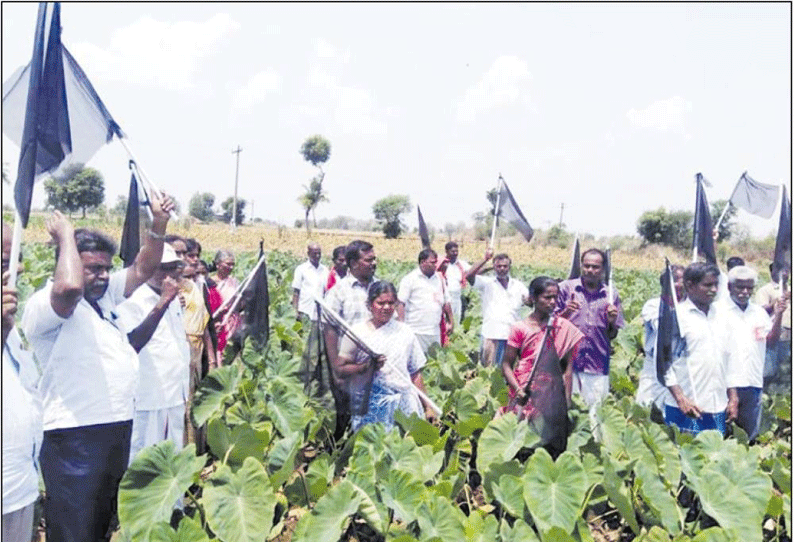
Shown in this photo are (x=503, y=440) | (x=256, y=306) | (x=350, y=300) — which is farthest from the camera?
(x=256, y=306)

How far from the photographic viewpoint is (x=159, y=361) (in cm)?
409

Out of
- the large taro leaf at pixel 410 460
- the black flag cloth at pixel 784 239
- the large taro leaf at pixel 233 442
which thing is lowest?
the large taro leaf at pixel 410 460

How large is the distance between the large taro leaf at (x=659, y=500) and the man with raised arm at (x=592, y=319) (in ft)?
4.11

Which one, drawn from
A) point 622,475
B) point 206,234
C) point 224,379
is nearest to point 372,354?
point 224,379

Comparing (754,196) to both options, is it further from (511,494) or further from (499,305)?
(511,494)

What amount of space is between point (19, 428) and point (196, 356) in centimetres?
288

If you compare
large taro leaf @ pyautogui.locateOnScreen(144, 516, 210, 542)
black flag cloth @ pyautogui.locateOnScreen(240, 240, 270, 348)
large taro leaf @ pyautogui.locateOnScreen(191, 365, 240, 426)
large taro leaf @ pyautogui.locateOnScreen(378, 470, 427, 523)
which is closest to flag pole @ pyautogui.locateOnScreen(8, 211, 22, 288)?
large taro leaf @ pyautogui.locateOnScreen(144, 516, 210, 542)

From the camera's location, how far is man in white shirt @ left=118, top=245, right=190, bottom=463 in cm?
407

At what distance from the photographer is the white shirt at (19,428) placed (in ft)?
8.68

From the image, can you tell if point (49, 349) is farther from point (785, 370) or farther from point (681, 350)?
point (785, 370)

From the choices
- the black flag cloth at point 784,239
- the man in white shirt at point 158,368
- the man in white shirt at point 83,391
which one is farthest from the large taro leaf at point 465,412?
the black flag cloth at point 784,239

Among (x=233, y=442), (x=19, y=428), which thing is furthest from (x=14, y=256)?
(x=233, y=442)

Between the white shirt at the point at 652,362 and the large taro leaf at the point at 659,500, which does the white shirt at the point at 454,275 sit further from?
the large taro leaf at the point at 659,500

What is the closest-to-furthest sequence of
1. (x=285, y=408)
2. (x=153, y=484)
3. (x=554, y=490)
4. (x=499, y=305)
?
(x=153, y=484) → (x=554, y=490) → (x=285, y=408) → (x=499, y=305)
